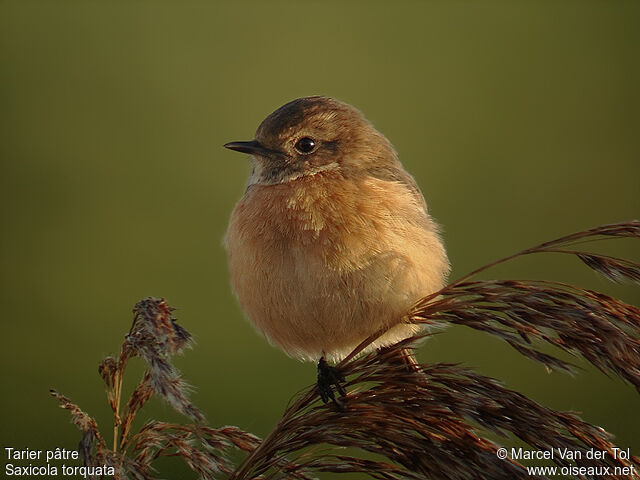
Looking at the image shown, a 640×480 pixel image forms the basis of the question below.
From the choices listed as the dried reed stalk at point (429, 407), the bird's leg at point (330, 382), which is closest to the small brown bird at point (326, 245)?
the bird's leg at point (330, 382)

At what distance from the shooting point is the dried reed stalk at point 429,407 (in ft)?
8.05

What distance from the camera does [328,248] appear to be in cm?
341

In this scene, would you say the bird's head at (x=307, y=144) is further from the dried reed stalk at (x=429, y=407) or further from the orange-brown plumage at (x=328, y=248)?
the dried reed stalk at (x=429, y=407)

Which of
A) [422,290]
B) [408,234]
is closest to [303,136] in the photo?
[408,234]

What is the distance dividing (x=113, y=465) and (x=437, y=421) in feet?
3.39

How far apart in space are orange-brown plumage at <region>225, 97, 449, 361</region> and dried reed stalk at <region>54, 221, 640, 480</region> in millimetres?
548

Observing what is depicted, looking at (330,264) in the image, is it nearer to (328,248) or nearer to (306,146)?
(328,248)

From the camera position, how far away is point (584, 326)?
250cm

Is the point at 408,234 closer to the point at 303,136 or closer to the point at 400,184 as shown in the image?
the point at 400,184

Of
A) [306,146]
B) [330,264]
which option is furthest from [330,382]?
[306,146]

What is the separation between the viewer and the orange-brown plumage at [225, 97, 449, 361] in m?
3.36

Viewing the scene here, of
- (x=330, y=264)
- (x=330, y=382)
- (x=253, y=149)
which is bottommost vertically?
(x=330, y=382)

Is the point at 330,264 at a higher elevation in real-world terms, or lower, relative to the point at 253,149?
lower

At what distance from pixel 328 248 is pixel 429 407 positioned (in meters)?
0.94
